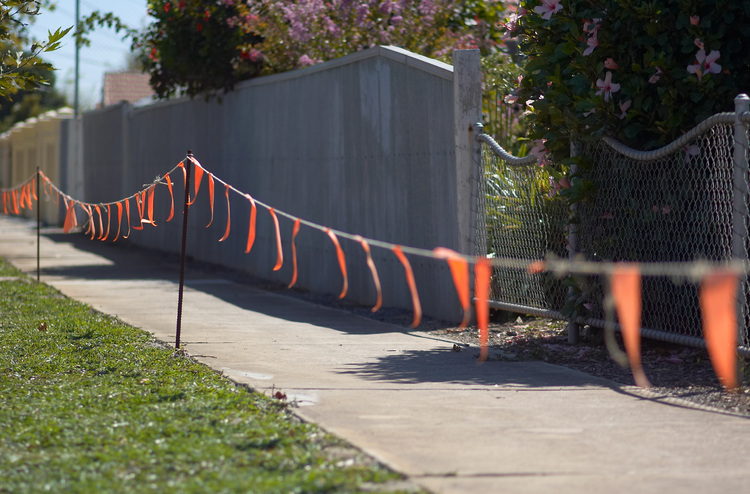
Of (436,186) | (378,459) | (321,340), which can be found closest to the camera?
(378,459)

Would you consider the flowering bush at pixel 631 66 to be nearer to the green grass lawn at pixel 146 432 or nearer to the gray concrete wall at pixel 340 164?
the gray concrete wall at pixel 340 164

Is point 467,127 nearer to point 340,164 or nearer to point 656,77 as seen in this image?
point 656,77

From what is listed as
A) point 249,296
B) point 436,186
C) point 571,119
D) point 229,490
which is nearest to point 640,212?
point 571,119

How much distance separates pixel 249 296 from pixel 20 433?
7.18 meters

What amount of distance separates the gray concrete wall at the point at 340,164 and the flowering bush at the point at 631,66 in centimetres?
136

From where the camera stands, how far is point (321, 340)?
353 inches

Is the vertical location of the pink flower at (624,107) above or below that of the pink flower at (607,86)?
below

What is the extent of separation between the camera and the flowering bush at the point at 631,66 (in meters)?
7.38

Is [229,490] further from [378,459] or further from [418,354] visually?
[418,354]

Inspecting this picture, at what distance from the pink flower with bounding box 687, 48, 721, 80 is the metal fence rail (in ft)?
1.64

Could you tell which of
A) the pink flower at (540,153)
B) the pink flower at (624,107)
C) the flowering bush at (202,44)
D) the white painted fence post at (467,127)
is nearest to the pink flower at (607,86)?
the pink flower at (624,107)

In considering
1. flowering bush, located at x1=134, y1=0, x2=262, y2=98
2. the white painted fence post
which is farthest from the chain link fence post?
flowering bush, located at x1=134, y1=0, x2=262, y2=98

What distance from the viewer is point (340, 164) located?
1218 cm

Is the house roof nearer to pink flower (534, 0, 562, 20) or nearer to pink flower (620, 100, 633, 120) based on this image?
pink flower (534, 0, 562, 20)
